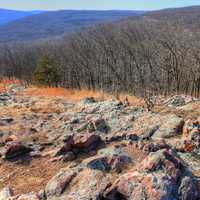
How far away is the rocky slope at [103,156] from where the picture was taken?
20.4ft

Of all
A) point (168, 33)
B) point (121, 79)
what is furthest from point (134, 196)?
point (168, 33)

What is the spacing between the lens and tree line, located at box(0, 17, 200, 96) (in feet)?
100

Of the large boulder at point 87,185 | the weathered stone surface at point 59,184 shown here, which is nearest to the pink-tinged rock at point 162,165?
the large boulder at point 87,185

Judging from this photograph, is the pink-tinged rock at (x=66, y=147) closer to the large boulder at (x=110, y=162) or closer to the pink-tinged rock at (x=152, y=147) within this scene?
the large boulder at (x=110, y=162)

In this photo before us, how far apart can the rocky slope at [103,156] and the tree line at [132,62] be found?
30.6 feet

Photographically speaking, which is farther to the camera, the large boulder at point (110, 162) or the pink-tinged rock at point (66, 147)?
the pink-tinged rock at point (66, 147)

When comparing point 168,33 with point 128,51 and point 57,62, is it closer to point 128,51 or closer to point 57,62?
point 128,51

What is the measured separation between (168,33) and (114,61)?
7568 mm

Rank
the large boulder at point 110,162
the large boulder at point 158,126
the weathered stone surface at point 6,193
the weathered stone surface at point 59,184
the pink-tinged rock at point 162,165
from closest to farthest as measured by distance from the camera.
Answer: the pink-tinged rock at point 162,165
the weathered stone surface at point 59,184
the weathered stone surface at point 6,193
the large boulder at point 110,162
the large boulder at point 158,126

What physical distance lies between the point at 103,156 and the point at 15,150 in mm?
2845

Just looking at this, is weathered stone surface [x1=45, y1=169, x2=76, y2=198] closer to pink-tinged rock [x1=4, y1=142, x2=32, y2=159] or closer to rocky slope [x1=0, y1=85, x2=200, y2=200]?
rocky slope [x1=0, y1=85, x2=200, y2=200]

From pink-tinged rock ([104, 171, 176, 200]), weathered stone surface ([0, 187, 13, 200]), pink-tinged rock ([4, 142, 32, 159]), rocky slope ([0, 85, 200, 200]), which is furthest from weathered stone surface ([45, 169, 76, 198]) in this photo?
pink-tinged rock ([4, 142, 32, 159])

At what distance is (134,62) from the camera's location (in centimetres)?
3916

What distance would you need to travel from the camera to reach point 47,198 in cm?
658
